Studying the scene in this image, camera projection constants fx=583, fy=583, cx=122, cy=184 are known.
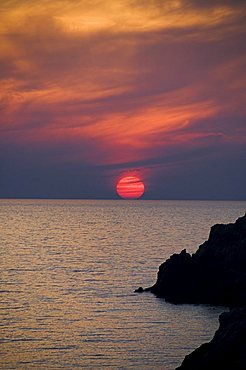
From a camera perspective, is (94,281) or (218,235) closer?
(218,235)

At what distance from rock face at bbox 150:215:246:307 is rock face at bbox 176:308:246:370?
28.9m

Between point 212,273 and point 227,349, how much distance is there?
3697 cm

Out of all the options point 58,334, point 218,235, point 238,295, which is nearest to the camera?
point 58,334

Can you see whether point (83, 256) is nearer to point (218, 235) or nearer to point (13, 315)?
point (218, 235)

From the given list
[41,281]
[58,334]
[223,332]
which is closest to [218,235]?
[41,281]

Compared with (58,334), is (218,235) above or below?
above

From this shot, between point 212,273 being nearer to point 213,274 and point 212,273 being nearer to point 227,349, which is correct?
point 213,274

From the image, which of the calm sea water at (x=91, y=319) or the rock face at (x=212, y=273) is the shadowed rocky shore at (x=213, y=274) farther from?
the calm sea water at (x=91, y=319)

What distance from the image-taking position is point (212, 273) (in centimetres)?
7194

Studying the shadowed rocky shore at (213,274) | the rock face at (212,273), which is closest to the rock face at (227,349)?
the shadowed rocky shore at (213,274)

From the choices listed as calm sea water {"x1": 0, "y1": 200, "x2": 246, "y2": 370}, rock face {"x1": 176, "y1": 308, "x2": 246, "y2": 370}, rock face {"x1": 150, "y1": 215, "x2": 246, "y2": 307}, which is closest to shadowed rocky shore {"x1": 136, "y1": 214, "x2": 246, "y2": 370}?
rock face {"x1": 150, "y1": 215, "x2": 246, "y2": 307}

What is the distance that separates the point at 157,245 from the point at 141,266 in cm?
4209

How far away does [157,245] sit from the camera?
471 feet

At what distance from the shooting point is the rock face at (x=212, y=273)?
6838cm
